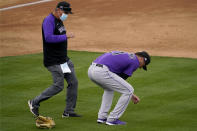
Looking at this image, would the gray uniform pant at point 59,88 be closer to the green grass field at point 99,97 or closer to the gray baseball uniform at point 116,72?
the green grass field at point 99,97

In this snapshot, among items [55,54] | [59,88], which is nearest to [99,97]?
[59,88]

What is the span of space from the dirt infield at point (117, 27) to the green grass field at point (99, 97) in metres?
2.45

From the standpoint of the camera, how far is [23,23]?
2366cm

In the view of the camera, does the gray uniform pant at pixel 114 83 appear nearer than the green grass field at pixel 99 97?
Yes

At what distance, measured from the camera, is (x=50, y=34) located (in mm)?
9234

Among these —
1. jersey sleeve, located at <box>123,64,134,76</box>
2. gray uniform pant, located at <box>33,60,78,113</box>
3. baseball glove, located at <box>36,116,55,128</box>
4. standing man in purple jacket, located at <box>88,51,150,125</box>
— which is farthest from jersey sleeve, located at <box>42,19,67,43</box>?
baseball glove, located at <box>36,116,55,128</box>

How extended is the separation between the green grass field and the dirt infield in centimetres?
245

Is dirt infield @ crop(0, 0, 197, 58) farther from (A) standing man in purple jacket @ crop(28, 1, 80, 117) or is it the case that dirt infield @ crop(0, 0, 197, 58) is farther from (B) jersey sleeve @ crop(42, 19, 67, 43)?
(B) jersey sleeve @ crop(42, 19, 67, 43)

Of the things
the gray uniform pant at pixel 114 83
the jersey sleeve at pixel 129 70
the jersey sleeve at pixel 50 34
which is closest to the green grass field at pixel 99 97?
the gray uniform pant at pixel 114 83

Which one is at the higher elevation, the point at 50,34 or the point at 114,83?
the point at 50,34

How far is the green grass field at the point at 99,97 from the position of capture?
9102mm

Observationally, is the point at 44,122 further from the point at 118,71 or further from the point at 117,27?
the point at 117,27

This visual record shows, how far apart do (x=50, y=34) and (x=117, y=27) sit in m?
12.7

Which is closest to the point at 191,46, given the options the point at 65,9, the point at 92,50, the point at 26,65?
the point at 92,50
